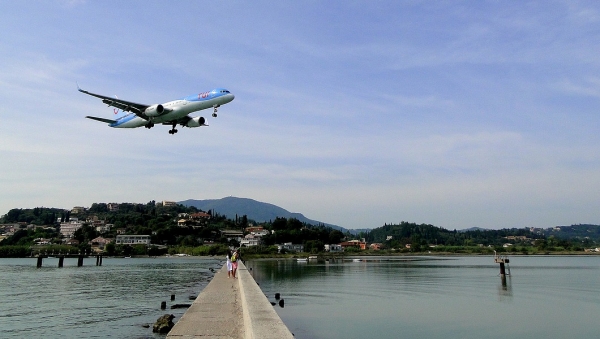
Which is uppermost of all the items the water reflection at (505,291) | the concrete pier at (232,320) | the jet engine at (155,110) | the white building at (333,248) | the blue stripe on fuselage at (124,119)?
the blue stripe on fuselage at (124,119)

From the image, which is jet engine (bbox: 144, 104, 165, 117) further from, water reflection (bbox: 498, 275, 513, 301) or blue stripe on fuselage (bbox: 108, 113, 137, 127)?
water reflection (bbox: 498, 275, 513, 301)

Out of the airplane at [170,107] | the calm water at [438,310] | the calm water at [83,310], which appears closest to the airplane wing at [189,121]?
the airplane at [170,107]

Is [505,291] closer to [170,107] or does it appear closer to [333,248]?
[170,107]

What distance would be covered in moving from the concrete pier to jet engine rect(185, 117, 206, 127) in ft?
59.8

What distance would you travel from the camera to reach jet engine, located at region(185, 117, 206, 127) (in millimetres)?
39781

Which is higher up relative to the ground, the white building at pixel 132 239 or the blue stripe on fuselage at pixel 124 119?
the blue stripe on fuselage at pixel 124 119

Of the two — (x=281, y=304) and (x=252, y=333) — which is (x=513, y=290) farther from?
(x=252, y=333)

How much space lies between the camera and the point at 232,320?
1870 centimetres

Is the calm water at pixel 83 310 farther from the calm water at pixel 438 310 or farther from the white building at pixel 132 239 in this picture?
the white building at pixel 132 239

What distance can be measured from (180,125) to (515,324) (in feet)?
95.9

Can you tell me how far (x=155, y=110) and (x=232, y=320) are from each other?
22.0 meters

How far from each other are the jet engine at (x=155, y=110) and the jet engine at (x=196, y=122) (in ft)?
12.1

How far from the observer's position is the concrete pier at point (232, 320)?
42.3 ft

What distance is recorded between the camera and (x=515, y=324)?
27.0m
